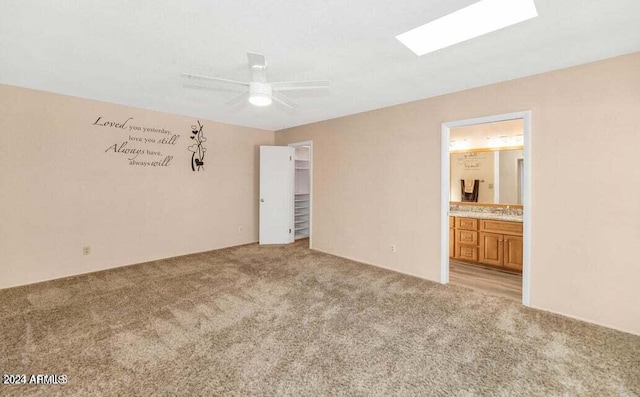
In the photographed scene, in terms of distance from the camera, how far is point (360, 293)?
10.5 ft

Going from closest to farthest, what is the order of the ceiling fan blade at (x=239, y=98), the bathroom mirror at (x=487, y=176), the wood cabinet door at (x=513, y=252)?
1. the ceiling fan blade at (x=239, y=98)
2. the wood cabinet door at (x=513, y=252)
3. the bathroom mirror at (x=487, y=176)

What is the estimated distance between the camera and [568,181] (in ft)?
8.59

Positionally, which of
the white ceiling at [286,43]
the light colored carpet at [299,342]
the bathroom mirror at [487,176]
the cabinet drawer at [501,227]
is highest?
the white ceiling at [286,43]

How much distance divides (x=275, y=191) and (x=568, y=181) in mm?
4445

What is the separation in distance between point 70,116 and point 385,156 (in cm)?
435

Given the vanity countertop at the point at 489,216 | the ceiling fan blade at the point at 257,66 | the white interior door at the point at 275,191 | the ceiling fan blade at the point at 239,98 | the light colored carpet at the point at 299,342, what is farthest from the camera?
the white interior door at the point at 275,191

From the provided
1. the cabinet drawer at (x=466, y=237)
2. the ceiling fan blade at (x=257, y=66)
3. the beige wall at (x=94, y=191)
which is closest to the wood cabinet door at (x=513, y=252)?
the cabinet drawer at (x=466, y=237)

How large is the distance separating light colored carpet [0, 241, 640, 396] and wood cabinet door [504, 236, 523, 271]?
1.28m

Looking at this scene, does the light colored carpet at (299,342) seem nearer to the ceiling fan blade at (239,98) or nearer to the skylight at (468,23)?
the ceiling fan blade at (239,98)

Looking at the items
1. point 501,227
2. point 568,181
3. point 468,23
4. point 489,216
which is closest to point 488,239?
point 501,227

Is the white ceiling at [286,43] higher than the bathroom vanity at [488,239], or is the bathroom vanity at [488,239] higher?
the white ceiling at [286,43]

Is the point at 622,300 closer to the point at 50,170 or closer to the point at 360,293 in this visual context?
the point at 360,293

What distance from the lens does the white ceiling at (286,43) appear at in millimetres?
1763

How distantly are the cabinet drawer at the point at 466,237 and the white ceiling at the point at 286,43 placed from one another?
7.72 feet
